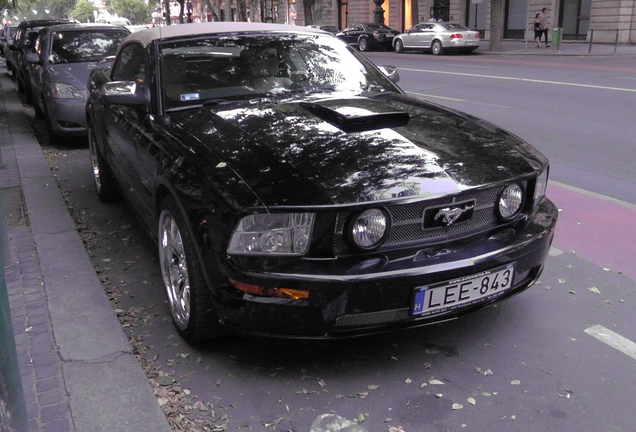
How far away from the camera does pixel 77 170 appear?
8055mm

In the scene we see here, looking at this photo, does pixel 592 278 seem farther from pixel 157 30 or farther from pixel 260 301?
pixel 157 30

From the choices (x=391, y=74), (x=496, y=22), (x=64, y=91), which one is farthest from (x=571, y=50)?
→ (x=391, y=74)

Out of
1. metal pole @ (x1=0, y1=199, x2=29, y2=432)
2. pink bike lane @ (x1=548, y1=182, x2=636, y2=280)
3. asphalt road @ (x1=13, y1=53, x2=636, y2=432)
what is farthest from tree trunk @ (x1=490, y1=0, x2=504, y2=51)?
metal pole @ (x1=0, y1=199, x2=29, y2=432)

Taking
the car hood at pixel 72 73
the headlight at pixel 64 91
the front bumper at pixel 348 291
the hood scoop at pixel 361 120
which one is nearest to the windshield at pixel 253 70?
the hood scoop at pixel 361 120

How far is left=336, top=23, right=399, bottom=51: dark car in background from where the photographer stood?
3409 cm

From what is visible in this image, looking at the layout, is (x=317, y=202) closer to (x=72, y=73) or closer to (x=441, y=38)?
(x=72, y=73)

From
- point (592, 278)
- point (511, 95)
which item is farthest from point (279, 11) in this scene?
point (592, 278)

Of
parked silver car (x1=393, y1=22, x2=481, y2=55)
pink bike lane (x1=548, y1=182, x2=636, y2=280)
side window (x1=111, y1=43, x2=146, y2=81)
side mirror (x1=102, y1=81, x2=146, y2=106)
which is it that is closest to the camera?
side mirror (x1=102, y1=81, x2=146, y2=106)

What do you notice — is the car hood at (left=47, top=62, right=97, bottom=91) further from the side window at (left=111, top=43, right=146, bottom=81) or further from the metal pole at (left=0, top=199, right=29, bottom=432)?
the metal pole at (left=0, top=199, right=29, bottom=432)

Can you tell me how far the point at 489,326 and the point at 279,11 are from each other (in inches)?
2407

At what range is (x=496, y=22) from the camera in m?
28.3

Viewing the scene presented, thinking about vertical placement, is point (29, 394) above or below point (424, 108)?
below

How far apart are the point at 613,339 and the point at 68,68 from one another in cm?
845

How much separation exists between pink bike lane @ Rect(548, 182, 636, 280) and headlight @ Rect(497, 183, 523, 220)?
1.52m
